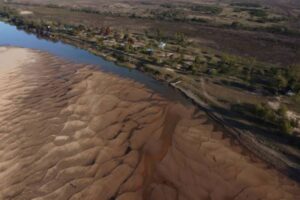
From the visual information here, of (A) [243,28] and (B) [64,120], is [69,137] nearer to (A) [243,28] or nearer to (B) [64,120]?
(B) [64,120]

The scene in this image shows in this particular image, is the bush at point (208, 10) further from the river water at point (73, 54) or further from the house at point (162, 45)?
the river water at point (73, 54)

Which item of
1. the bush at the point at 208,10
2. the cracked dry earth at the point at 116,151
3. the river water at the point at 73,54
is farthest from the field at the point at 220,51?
the cracked dry earth at the point at 116,151

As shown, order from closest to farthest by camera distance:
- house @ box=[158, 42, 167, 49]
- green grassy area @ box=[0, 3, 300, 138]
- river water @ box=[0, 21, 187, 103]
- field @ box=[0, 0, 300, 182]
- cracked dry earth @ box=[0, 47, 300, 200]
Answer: cracked dry earth @ box=[0, 47, 300, 200] → field @ box=[0, 0, 300, 182] → green grassy area @ box=[0, 3, 300, 138] → river water @ box=[0, 21, 187, 103] → house @ box=[158, 42, 167, 49]

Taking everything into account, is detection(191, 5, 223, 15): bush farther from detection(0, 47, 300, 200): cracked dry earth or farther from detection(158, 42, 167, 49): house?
detection(0, 47, 300, 200): cracked dry earth

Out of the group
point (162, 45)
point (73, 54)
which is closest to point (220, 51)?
point (162, 45)

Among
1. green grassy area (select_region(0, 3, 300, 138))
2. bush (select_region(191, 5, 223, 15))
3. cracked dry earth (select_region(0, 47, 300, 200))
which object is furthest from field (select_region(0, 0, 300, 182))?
cracked dry earth (select_region(0, 47, 300, 200))

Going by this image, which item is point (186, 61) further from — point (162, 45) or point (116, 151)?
point (116, 151)
